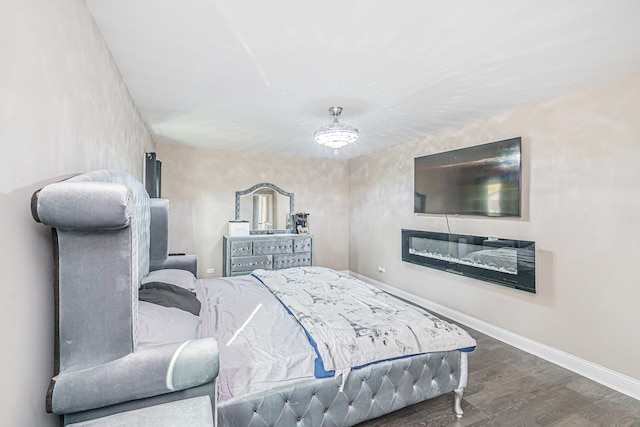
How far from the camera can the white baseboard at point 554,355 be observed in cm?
243

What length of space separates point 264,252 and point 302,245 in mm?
689

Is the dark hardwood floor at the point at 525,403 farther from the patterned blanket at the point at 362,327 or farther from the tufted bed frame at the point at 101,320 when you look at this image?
the tufted bed frame at the point at 101,320

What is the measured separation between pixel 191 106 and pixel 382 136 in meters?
2.51

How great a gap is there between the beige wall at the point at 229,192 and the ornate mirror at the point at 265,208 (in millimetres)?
113

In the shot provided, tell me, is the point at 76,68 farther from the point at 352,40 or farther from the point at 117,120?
the point at 352,40

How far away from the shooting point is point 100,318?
115 centimetres

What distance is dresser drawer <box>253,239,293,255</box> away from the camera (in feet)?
16.5

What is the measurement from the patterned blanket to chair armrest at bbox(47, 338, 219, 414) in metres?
0.77

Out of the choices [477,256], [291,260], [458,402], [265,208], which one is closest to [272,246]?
[291,260]

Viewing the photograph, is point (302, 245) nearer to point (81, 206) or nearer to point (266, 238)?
point (266, 238)

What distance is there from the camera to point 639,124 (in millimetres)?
2367

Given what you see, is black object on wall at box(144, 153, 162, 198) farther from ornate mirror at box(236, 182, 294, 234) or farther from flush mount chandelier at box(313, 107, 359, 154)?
flush mount chandelier at box(313, 107, 359, 154)

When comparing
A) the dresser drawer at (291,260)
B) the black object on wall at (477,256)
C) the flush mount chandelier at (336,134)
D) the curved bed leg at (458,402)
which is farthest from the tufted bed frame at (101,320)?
the dresser drawer at (291,260)

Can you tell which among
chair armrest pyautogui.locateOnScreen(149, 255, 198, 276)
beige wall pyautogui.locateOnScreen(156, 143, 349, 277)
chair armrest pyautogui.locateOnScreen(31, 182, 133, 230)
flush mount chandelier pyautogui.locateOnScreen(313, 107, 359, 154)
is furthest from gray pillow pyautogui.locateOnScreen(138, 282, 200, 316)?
beige wall pyautogui.locateOnScreen(156, 143, 349, 277)
